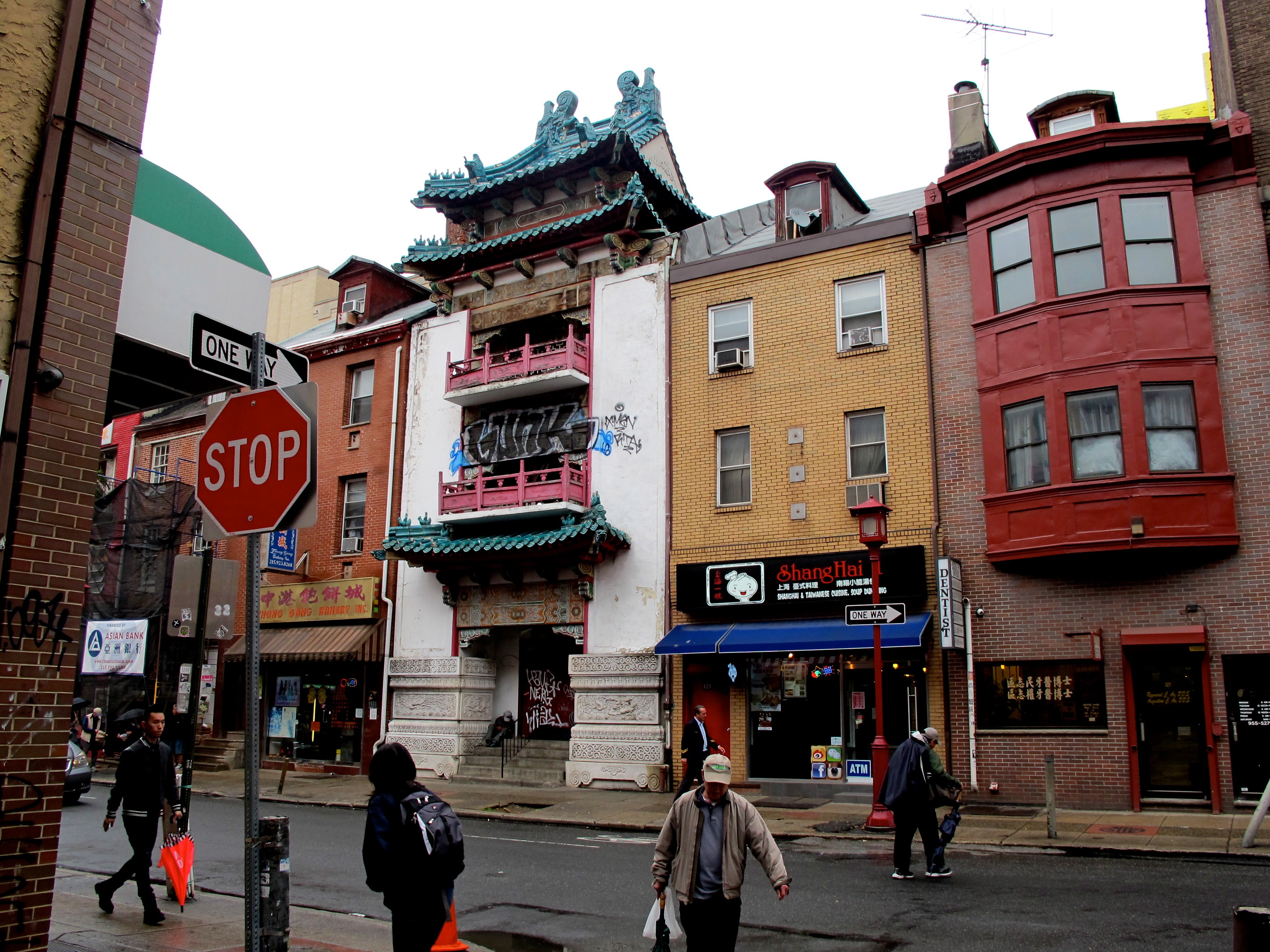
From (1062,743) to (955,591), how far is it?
3120mm

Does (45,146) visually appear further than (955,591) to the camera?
No

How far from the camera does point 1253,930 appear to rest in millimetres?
4520

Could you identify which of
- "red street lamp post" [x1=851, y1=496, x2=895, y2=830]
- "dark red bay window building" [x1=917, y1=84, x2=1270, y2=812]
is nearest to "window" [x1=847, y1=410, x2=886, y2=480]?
"dark red bay window building" [x1=917, y1=84, x2=1270, y2=812]

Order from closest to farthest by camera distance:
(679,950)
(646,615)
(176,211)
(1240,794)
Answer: (176,211) → (679,950) → (1240,794) → (646,615)

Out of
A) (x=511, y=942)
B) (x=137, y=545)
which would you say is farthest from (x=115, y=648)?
(x=511, y=942)

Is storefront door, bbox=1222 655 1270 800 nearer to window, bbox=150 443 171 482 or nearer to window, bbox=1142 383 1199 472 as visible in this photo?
window, bbox=1142 383 1199 472

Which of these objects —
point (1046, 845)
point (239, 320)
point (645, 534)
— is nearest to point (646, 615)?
point (645, 534)

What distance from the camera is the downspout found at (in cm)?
2589

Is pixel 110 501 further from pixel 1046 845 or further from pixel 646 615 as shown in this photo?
pixel 1046 845

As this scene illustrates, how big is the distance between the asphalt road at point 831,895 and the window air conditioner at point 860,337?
10.7 metres

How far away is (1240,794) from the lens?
52.9 feet

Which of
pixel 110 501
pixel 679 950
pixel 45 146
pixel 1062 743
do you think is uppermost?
pixel 110 501

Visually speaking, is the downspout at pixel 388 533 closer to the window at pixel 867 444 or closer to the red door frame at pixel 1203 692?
the window at pixel 867 444

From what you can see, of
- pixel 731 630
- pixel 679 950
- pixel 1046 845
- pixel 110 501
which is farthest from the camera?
pixel 110 501
